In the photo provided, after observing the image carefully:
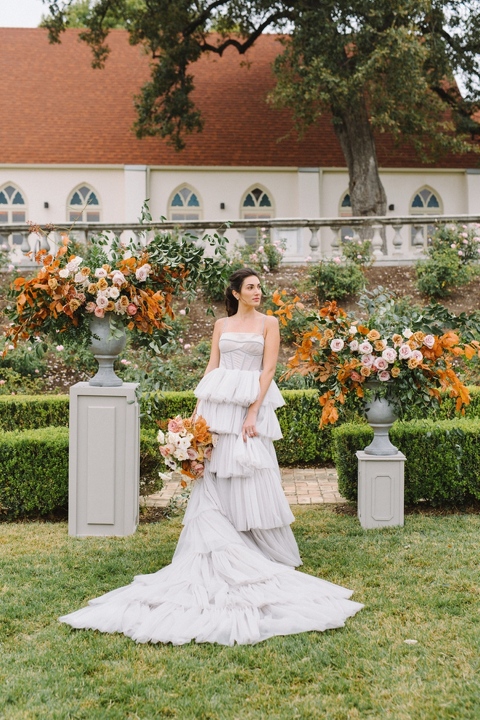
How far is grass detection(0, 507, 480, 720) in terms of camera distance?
3541mm

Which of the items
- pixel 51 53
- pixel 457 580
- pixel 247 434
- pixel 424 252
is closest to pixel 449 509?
pixel 457 580

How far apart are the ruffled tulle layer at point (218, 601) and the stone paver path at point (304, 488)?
2.58 m

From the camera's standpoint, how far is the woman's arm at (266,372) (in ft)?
18.2

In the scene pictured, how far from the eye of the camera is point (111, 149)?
23.9 meters

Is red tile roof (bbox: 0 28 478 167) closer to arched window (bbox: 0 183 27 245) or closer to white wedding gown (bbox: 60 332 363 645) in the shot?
arched window (bbox: 0 183 27 245)

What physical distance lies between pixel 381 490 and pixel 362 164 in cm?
1429

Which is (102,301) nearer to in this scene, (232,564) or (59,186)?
(232,564)

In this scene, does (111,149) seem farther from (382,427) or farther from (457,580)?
(457,580)

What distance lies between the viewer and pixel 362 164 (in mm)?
19562

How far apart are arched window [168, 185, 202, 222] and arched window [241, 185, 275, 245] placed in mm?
1487

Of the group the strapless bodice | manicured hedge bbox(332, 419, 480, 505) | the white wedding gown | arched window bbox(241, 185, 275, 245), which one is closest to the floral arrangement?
the white wedding gown

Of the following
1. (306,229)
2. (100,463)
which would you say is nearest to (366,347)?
(100,463)

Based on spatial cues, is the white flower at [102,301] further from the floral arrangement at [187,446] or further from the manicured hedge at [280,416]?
the manicured hedge at [280,416]

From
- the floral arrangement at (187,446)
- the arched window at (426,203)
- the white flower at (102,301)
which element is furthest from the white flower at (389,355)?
the arched window at (426,203)
